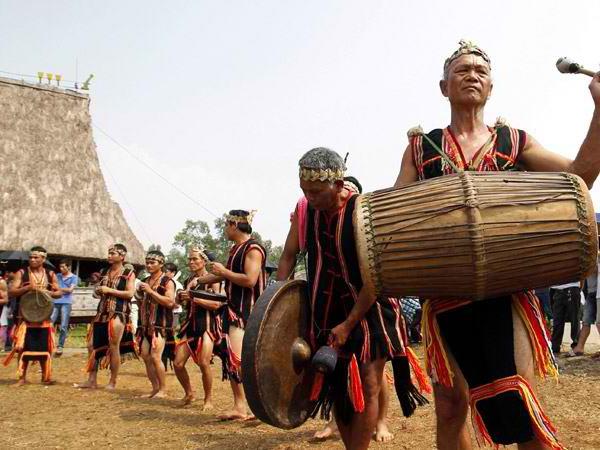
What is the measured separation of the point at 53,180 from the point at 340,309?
82.3ft

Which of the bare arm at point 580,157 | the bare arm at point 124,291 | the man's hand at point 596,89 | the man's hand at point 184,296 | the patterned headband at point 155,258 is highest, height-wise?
the man's hand at point 596,89

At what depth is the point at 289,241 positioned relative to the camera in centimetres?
367

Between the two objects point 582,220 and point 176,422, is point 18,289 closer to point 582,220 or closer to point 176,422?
point 176,422

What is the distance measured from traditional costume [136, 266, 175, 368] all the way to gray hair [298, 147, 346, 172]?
5.17 meters

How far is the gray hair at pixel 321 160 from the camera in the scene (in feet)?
10.3

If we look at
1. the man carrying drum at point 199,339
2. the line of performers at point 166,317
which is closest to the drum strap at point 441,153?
the line of performers at point 166,317

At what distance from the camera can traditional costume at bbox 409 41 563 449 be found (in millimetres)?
2316

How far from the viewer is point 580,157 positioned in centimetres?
245

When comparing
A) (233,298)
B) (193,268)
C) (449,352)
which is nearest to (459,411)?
(449,352)

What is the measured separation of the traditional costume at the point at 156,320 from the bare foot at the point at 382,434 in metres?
3.64

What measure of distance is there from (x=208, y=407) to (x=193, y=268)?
5.61ft

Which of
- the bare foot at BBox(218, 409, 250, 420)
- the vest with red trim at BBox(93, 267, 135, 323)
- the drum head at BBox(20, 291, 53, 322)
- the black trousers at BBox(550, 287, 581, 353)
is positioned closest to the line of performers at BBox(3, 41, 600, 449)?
the bare foot at BBox(218, 409, 250, 420)

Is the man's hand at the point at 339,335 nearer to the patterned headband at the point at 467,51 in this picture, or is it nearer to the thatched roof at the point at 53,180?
the patterned headband at the point at 467,51

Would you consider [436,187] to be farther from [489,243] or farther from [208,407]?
[208,407]
